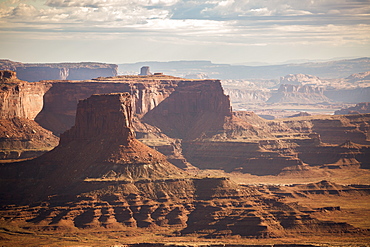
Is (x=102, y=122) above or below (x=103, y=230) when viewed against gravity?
above

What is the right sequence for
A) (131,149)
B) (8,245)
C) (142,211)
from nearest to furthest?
(8,245) → (142,211) → (131,149)

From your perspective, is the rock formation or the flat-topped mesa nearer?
the rock formation

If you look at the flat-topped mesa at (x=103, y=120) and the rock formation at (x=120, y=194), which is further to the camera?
the flat-topped mesa at (x=103, y=120)

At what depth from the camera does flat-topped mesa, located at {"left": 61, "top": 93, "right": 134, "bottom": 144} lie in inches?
7480

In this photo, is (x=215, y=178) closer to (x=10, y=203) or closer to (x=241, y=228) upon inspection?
(x=241, y=228)

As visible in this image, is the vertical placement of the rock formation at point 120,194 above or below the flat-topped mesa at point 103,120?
below

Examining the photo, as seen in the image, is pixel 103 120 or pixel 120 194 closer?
pixel 120 194

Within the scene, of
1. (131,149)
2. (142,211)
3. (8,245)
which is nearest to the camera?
(8,245)

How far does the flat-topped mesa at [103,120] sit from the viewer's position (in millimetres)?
190000

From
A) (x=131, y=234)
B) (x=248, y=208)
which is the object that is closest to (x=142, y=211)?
(x=131, y=234)

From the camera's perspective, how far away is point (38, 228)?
6575 inches

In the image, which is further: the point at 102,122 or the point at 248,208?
the point at 102,122

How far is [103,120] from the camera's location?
192m

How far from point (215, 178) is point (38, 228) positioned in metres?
35.5
